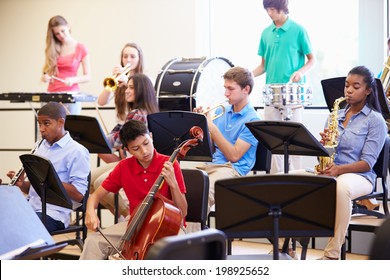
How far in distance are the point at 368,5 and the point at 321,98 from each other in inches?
36.6

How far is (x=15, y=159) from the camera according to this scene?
8.44 m

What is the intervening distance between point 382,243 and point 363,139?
10.3ft

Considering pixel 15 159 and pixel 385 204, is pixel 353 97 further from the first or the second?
pixel 15 159

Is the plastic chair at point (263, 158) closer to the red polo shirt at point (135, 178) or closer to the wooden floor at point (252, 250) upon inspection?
the wooden floor at point (252, 250)

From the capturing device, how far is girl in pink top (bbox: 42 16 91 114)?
6875 mm

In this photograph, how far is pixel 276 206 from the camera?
3.06 metres

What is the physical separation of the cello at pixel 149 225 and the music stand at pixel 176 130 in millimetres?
1117

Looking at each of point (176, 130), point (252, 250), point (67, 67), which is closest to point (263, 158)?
point (176, 130)

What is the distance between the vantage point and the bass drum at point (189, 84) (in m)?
5.93

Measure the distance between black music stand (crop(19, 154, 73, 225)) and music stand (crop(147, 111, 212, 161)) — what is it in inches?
33.3

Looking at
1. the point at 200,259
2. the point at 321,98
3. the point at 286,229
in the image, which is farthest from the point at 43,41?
the point at 200,259

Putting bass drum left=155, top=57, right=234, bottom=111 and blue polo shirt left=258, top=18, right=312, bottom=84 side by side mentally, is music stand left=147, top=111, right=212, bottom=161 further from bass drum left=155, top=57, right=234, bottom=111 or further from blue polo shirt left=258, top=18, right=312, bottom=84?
blue polo shirt left=258, top=18, right=312, bottom=84

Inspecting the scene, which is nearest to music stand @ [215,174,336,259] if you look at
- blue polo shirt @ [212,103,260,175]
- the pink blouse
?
blue polo shirt @ [212,103,260,175]

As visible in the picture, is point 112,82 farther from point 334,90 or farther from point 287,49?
point 334,90
